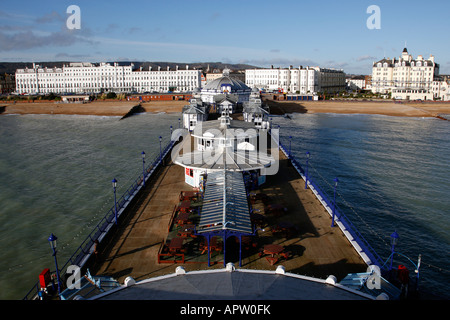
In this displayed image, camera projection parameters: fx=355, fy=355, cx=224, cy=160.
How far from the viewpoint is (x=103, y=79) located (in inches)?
5797

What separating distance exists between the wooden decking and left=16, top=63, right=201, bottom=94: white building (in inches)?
4905

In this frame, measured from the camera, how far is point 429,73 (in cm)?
11538

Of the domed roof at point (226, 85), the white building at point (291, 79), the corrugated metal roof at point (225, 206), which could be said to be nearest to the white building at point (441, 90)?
the white building at point (291, 79)

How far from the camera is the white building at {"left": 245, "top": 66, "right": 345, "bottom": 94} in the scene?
130m

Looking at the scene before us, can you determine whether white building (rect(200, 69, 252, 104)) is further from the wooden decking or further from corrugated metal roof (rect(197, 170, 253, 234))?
corrugated metal roof (rect(197, 170, 253, 234))

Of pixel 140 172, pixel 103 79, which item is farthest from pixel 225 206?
pixel 103 79

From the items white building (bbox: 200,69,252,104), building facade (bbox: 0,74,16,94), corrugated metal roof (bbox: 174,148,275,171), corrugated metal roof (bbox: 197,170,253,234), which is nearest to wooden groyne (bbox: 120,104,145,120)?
white building (bbox: 200,69,252,104)

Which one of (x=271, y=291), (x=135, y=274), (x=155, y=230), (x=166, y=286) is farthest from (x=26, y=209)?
(x=271, y=291)

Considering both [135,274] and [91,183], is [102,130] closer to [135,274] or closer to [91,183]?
A: [91,183]

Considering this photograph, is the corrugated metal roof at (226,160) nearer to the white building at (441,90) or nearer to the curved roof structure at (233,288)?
the curved roof structure at (233,288)

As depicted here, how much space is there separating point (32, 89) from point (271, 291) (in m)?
169

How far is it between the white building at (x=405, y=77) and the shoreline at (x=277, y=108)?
65.4 ft

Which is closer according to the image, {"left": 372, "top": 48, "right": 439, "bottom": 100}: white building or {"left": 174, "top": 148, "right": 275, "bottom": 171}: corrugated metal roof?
{"left": 174, "top": 148, "right": 275, "bottom": 171}: corrugated metal roof

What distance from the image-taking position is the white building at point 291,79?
130000mm
